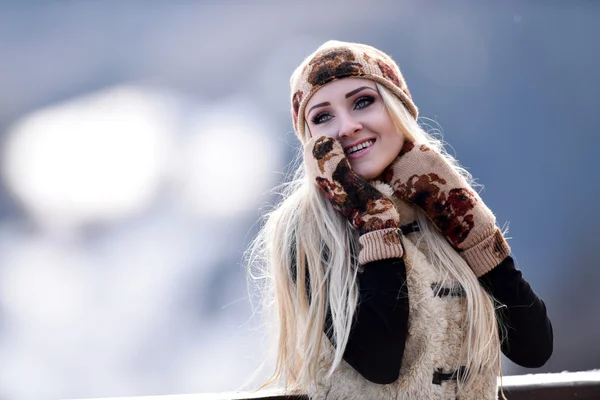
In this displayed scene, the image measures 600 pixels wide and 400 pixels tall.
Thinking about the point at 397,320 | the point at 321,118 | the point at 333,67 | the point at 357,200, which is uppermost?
the point at 333,67

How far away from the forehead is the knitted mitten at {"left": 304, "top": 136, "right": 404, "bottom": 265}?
0.11m

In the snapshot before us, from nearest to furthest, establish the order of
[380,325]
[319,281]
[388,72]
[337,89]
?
[380,325], [319,281], [337,89], [388,72]

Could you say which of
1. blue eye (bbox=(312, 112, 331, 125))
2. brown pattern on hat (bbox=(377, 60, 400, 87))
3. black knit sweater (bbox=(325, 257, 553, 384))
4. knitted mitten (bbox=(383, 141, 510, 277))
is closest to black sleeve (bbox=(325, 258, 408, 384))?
black knit sweater (bbox=(325, 257, 553, 384))

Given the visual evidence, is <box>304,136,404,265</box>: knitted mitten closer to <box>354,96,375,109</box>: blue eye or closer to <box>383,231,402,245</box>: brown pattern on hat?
<box>383,231,402,245</box>: brown pattern on hat

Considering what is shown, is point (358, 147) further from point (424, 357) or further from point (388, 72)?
point (424, 357)

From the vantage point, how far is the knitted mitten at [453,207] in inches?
49.8

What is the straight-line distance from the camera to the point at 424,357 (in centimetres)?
115

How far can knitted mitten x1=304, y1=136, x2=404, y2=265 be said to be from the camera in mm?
1170

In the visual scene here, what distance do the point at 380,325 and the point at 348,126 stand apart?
49 centimetres

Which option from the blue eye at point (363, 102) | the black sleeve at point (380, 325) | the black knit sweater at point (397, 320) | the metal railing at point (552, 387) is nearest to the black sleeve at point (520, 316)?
the black knit sweater at point (397, 320)

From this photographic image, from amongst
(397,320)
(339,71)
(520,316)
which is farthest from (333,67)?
(520,316)

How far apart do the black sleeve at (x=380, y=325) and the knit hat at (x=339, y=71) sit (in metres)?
0.50

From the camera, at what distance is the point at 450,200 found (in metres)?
1.28

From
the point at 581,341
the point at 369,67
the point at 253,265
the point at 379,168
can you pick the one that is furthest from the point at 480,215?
the point at 581,341
